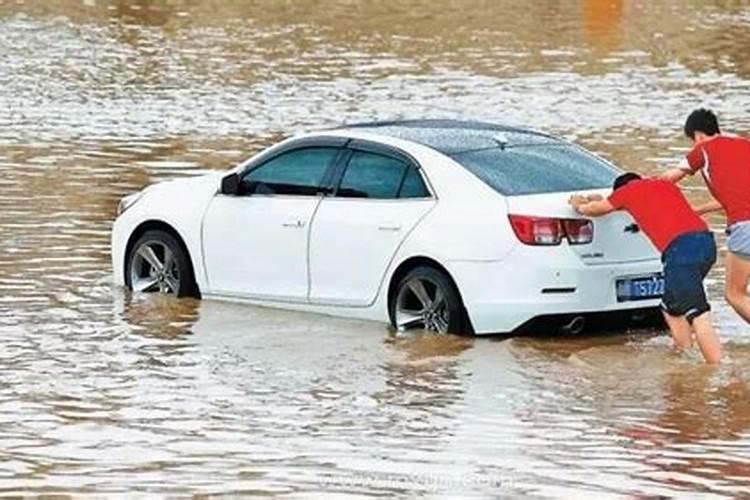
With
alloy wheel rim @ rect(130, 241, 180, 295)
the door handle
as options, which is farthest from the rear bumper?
alloy wheel rim @ rect(130, 241, 180, 295)

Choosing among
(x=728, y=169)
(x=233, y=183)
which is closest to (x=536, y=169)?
(x=728, y=169)

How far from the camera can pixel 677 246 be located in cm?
1316

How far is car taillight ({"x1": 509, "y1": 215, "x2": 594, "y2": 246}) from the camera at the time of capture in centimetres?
1359

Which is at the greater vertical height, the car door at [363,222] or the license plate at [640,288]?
the car door at [363,222]

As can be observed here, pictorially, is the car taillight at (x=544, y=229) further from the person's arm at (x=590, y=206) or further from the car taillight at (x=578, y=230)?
the person's arm at (x=590, y=206)

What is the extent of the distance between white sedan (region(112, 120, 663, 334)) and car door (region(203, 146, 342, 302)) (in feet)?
0.03

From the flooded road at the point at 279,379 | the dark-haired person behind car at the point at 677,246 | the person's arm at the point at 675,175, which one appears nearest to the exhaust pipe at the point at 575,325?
the flooded road at the point at 279,379

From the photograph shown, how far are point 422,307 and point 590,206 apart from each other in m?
1.28

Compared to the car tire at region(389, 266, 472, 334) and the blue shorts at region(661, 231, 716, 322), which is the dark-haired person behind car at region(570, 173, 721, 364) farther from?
the car tire at region(389, 266, 472, 334)

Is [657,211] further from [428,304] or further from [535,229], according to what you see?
[428,304]

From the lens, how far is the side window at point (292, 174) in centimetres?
1480

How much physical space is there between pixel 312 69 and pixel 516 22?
513 inches

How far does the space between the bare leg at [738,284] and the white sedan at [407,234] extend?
495 mm

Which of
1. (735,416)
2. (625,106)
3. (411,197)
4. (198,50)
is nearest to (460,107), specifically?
(625,106)
